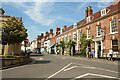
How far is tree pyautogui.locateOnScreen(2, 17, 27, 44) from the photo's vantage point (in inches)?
936

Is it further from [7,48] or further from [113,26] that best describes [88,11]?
[7,48]

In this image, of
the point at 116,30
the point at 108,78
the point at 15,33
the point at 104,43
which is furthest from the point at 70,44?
the point at 108,78

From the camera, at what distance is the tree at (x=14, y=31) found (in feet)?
78.0

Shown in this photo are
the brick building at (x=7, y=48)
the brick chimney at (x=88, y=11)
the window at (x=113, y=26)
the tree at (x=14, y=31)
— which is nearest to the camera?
the tree at (x=14, y=31)

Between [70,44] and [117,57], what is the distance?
22521mm

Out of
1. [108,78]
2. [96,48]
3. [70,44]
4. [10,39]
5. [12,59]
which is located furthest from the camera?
[70,44]

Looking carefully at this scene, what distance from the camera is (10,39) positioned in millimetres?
23797

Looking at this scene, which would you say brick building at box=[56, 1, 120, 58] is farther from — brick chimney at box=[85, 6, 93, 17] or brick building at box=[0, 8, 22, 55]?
brick building at box=[0, 8, 22, 55]

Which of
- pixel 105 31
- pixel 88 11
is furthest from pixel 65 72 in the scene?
pixel 88 11

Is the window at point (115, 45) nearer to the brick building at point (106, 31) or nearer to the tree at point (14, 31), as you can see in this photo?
the brick building at point (106, 31)

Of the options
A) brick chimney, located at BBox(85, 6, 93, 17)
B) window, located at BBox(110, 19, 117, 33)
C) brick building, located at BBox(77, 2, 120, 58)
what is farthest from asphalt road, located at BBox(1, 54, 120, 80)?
brick chimney, located at BBox(85, 6, 93, 17)

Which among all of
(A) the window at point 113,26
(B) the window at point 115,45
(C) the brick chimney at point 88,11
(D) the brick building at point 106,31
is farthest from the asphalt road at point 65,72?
(C) the brick chimney at point 88,11

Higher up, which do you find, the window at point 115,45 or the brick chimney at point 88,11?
the brick chimney at point 88,11

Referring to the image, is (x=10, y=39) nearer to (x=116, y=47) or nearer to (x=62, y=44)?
(x=116, y=47)
